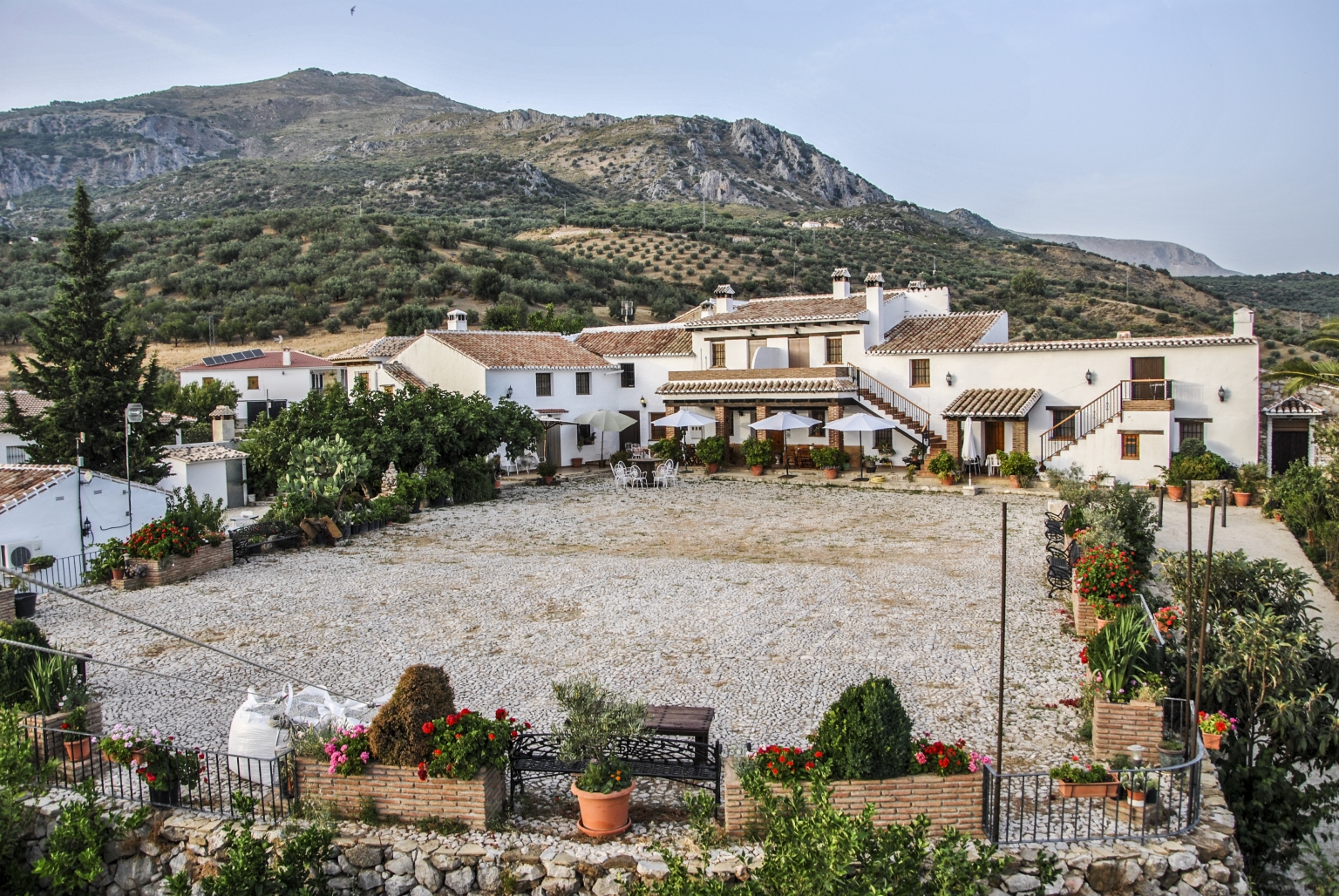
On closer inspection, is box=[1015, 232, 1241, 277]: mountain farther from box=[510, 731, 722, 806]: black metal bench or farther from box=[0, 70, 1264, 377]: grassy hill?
box=[510, 731, 722, 806]: black metal bench

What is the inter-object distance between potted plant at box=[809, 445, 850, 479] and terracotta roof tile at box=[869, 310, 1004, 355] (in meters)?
4.22

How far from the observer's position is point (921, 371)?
99.3 ft

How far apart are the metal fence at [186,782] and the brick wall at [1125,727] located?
6809 mm

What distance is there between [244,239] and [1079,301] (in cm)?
5523

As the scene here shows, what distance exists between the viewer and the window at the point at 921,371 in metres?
30.1

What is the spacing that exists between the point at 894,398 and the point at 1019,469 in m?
5.89

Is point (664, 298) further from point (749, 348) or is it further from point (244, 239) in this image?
point (244, 239)

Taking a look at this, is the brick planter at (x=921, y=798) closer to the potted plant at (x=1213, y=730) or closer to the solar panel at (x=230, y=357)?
the potted plant at (x=1213, y=730)

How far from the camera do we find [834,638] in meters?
12.0

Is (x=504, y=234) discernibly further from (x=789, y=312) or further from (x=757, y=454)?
(x=757, y=454)

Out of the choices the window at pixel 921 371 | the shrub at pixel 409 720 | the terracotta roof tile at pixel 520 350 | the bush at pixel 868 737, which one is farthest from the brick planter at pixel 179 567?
the window at pixel 921 371

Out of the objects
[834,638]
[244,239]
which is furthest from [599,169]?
[834,638]

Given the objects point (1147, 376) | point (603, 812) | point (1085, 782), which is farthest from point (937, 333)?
point (603, 812)

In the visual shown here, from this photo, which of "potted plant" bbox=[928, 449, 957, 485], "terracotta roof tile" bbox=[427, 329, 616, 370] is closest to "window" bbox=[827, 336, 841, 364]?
"potted plant" bbox=[928, 449, 957, 485]
